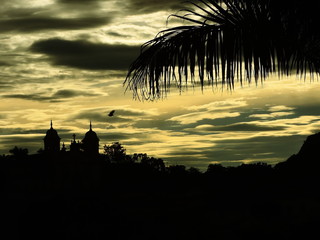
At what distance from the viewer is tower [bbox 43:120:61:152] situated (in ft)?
231

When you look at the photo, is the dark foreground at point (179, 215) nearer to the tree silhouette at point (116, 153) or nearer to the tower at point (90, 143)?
the tower at point (90, 143)

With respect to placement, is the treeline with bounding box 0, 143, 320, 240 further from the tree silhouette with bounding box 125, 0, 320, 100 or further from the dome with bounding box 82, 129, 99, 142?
the dome with bounding box 82, 129, 99, 142

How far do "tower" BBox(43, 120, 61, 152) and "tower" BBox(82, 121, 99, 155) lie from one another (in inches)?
167

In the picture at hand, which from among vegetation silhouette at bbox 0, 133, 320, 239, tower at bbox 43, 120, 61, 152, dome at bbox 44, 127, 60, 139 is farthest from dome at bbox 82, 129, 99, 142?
vegetation silhouette at bbox 0, 133, 320, 239

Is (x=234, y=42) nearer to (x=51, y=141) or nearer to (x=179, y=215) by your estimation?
(x=179, y=215)

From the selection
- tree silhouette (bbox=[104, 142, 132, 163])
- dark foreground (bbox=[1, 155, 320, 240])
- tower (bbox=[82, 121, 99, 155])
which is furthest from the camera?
tree silhouette (bbox=[104, 142, 132, 163])

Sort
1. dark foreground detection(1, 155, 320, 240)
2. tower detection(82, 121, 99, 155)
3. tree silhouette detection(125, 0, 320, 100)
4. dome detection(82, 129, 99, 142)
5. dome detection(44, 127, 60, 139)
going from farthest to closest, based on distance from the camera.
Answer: dome detection(44, 127, 60, 139)
tower detection(82, 121, 99, 155)
dome detection(82, 129, 99, 142)
dark foreground detection(1, 155, 320, 240)
tree silhouette detection(125, 0, 320, 100)

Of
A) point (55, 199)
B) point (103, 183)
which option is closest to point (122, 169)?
point (103, 183)

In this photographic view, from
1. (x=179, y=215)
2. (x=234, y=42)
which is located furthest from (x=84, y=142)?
(x=234, y=42)

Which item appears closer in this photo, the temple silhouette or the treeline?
the treeline

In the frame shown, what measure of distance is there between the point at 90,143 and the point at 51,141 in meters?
5.76

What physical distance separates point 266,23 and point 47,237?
995cm

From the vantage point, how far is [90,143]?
70688 mm

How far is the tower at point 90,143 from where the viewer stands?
69.9 meters
